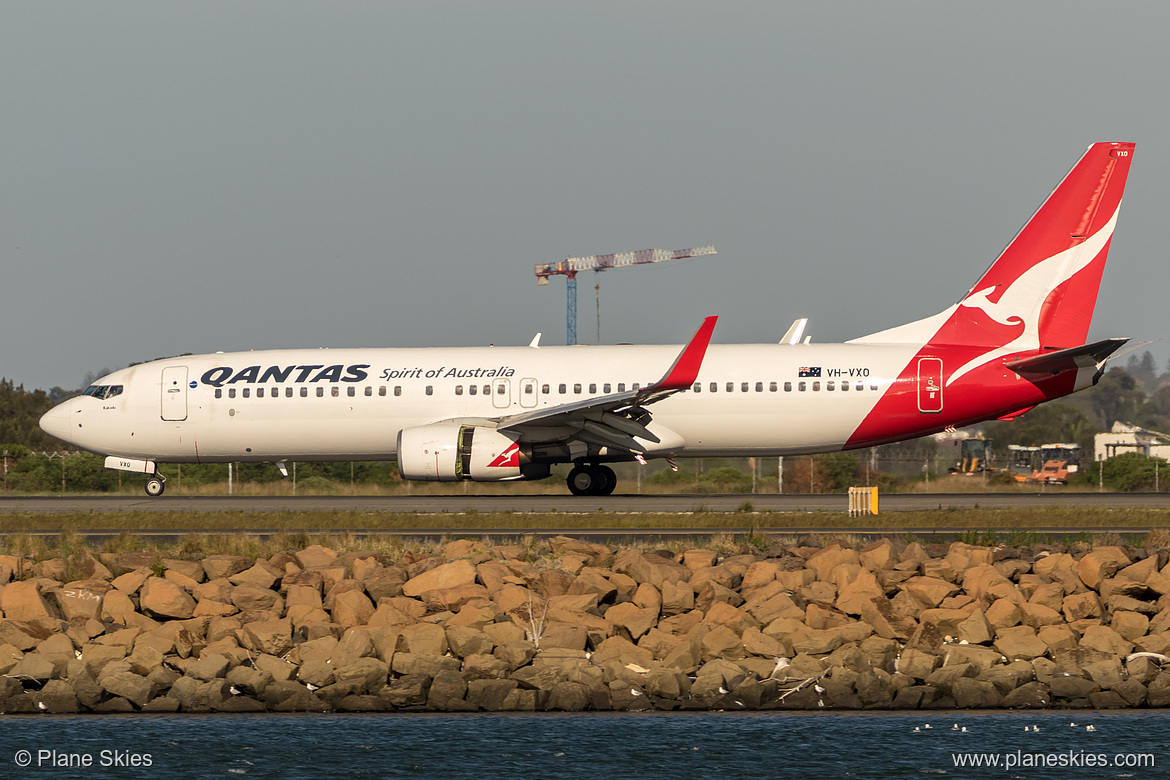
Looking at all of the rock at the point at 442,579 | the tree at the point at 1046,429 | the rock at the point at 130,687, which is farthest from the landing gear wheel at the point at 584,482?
the tree at the point at 1046,429

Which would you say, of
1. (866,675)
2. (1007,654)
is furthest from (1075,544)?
(866,675)

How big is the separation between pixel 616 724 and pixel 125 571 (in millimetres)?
8336

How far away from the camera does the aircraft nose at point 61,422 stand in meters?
31.3

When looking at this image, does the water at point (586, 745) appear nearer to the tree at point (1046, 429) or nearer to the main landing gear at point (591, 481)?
the main landing gear at point (591, 481)

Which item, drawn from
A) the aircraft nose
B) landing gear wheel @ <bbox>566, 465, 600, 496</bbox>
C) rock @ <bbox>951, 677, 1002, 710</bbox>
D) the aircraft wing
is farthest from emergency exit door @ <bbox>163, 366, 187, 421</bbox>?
rock @ <bbox>951, 677, 1002, 710</bbox>

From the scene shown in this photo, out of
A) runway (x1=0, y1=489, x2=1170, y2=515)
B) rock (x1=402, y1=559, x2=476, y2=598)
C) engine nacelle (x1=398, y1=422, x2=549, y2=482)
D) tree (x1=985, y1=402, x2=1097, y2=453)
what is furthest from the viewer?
tree (x1=985, y1=402, x2=1097, y2=453)

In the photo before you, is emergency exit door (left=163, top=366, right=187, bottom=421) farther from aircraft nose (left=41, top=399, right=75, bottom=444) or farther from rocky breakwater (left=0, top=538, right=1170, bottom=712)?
rocky breakwater (left=0, top=538, right=1170, bottom=712)

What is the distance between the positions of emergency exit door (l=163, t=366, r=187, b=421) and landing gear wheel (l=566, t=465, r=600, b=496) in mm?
9173

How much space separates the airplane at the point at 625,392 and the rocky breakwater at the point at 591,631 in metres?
10.8

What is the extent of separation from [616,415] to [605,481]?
2.22m

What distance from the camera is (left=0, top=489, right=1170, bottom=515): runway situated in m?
26.4

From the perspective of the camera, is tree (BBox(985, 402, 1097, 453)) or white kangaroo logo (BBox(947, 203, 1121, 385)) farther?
tree (BBox(985, 402, 1097, 453))

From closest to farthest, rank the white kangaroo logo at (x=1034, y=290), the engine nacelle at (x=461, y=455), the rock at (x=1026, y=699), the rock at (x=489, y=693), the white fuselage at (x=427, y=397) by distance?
the rock at (x=1026, y=699)
the rock at (x=489, y=693)
the engine nacelle at (x=461, y=455)
the white fuselage at (x=427, y=397)
the white kangaroo logo at (x=1034, y=290)

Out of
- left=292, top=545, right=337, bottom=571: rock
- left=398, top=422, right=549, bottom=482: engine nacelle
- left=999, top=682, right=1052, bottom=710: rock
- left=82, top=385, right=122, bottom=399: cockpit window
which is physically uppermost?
left=82, top=385, right=122, bottom=399: cockpit window
